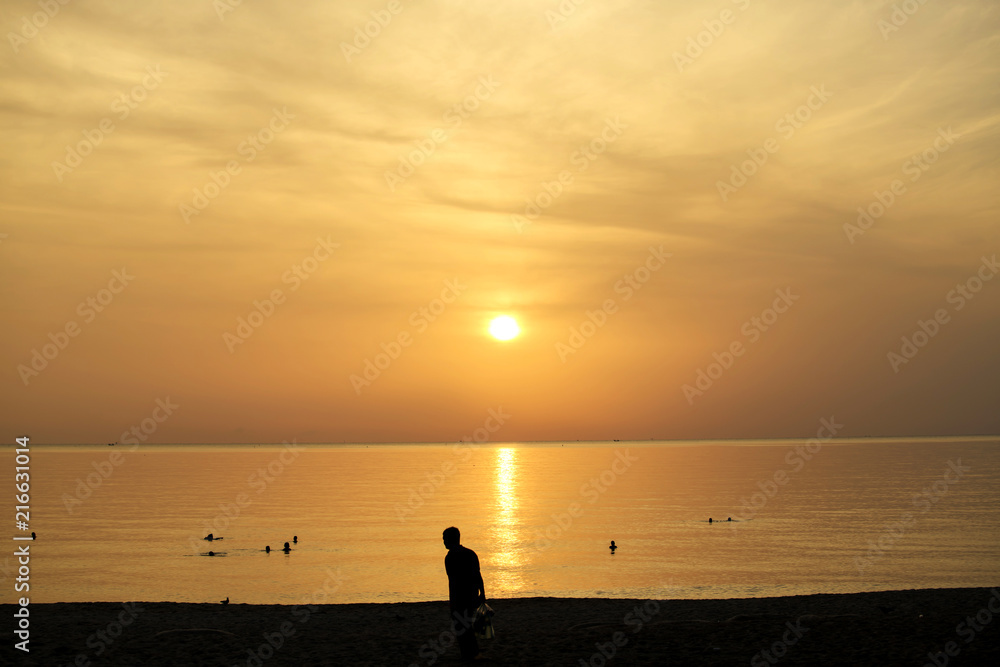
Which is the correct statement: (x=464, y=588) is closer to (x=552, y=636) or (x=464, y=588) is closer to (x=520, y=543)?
(x=552, y=636)

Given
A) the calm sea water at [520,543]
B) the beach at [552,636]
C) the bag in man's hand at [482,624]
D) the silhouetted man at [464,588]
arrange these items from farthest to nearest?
1. the calm sea water at [520,543]
2. the beach at [552,636]
3. the bag in man's hand at [482,624]
4. the silhouetted man at [464,588]

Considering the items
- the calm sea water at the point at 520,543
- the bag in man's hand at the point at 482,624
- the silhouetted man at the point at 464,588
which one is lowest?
the bag in man's hand at the point at 482,624

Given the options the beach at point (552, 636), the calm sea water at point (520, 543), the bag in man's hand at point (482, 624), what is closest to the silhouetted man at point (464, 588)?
the bag in man's hand at point (482, 624)

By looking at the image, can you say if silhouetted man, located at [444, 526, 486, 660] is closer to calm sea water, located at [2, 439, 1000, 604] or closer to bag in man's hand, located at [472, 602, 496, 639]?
bag in man's hand, located at [472, 602, 496, 639]

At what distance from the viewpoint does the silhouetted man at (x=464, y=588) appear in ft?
52.7

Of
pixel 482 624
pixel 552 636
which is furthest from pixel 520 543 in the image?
pixel 482 624

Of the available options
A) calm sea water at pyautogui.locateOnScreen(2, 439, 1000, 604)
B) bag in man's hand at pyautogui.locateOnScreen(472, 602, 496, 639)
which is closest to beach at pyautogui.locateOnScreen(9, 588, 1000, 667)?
bag in man's hand at pyautogui.locateOnScreen(472, 602, 496, 639)

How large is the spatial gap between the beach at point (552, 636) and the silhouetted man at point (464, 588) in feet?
2.87

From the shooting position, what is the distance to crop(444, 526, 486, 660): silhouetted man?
1606 centimetres

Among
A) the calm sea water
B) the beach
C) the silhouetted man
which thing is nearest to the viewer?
the silhouetted man

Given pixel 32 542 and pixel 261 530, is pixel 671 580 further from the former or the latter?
pixel 32 542

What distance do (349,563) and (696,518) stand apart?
137 feet

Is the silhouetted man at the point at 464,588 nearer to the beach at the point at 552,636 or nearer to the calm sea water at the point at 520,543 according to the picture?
the beach at the point at 552,636

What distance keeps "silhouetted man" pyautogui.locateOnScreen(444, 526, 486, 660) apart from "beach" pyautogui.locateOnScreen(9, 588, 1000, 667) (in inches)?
34.5
